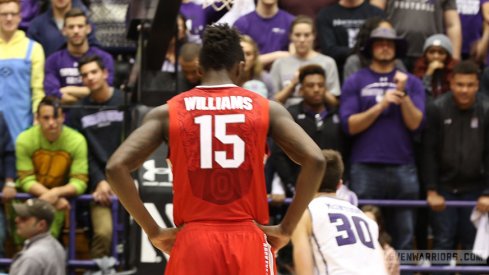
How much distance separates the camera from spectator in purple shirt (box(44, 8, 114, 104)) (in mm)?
12086

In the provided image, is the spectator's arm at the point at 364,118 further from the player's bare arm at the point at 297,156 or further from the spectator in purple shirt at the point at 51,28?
the player's bare arm at the point at 297,156

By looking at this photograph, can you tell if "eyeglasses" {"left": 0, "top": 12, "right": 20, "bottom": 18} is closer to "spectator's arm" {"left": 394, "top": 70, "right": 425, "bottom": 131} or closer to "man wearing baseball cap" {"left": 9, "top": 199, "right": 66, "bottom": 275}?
"man wearing baseball cap" {"left": 9, "top": 199, "right": 66, "bottom": 275}

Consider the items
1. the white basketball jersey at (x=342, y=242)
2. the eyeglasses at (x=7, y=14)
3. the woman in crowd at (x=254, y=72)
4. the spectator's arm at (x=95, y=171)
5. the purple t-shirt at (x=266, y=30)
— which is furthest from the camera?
the purple t-shirt at (x=266, y=30)

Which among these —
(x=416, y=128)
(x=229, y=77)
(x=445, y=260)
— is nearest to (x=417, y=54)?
(x=416, y=128)

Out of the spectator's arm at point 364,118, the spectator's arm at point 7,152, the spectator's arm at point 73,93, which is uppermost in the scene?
the spectator's arm at point 73,93

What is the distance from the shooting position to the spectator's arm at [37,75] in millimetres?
12000

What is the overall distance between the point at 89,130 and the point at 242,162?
5.95 m

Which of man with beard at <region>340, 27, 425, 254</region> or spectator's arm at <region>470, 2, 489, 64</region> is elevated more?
spectator's arm at <region>470, 2, 489, 64</region>

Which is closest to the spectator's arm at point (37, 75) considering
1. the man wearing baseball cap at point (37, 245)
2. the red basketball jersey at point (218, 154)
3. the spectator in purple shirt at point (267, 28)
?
the man wearing baseball cap at point (37, 245)

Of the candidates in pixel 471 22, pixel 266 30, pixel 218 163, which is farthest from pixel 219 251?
pixel 471 22

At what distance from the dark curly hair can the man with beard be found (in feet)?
16.9

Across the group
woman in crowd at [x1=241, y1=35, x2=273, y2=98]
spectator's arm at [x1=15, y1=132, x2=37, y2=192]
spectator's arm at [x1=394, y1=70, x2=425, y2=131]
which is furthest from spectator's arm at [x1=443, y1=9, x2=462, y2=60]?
spectator's arm at [x1=15, y1=132, x2=37, y2=192]

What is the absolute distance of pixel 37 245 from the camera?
981cm

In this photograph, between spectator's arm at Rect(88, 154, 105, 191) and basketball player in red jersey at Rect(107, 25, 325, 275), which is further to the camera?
spectator's arm at Rect(88, 154, 105, 191)
